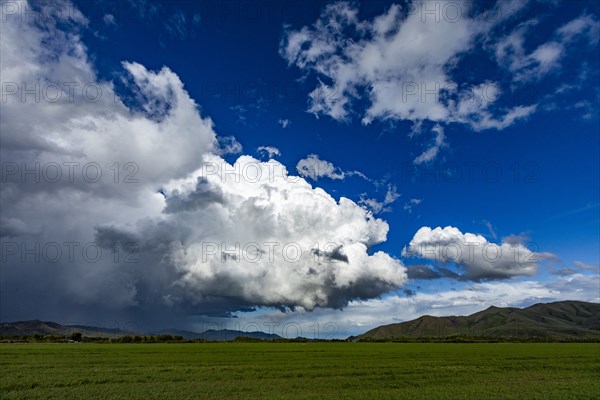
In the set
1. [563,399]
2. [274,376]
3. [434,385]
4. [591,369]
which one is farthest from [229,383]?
[591,369]

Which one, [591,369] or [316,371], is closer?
[316,371]

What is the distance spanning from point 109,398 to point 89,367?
79.4ft

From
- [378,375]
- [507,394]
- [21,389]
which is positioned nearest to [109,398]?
[21,389]

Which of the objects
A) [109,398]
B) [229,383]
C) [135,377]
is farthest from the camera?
[135,377]

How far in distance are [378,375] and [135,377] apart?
27009 millimetres

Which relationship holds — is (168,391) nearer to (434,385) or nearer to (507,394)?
(434,385)

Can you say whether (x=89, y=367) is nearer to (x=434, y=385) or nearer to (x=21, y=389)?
(x=21, y=389)

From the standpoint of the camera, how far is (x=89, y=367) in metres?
51.0

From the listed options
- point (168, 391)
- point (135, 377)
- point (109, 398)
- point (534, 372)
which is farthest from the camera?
point (534, 372)

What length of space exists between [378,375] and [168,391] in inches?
938

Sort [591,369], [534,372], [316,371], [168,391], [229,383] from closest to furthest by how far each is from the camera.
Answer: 1. [168,391]
2. [229,383]
3. [316,371]
4. [534,372]
5. [591,369]

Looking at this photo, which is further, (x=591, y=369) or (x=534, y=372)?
(x=591, y=369)

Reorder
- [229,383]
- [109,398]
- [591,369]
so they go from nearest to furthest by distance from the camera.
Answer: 1. [109,398]
2. [229,383]
3. [591,369]

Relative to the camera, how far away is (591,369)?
56781 millimetres
